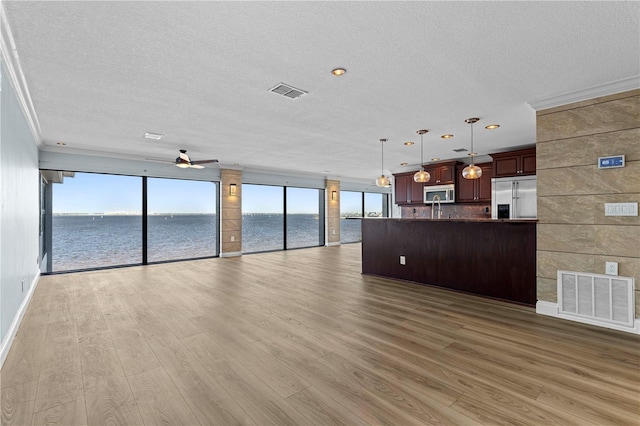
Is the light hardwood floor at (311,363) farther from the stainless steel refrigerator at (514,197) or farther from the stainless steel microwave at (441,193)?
the stainless steel microwave at (441,193)

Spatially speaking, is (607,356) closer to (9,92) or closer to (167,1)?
(167,1)

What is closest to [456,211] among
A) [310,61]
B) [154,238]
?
[310,61]

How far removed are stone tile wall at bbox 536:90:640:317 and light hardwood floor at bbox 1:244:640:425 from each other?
737mm

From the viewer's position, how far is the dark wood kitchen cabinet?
7441 millimetres

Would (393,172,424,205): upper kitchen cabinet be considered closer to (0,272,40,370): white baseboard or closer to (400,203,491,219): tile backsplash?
(400,203,491,219): tile backsplash

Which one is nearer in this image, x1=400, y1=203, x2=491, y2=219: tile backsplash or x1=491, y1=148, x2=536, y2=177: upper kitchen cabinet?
x1=491, y1=148, x2=536, y2=177: upper kitchen cabinet

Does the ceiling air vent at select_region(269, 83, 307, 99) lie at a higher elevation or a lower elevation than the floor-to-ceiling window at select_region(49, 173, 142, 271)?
higher

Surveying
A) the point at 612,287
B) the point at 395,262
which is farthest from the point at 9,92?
the point at 612,287

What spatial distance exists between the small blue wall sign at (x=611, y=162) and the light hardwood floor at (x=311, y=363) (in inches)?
69.8

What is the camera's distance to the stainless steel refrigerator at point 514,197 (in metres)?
6.37

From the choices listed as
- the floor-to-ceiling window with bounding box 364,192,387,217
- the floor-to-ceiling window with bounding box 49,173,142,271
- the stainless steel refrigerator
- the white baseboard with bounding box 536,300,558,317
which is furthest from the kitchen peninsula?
the floor-to-ceiling window with bounding box 364,192,387,217

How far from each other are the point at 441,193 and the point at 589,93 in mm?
5081

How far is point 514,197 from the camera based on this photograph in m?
6.59

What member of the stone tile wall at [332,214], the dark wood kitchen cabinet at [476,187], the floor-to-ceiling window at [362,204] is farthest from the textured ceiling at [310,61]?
the floor-to-ceiling window at [362,204]
